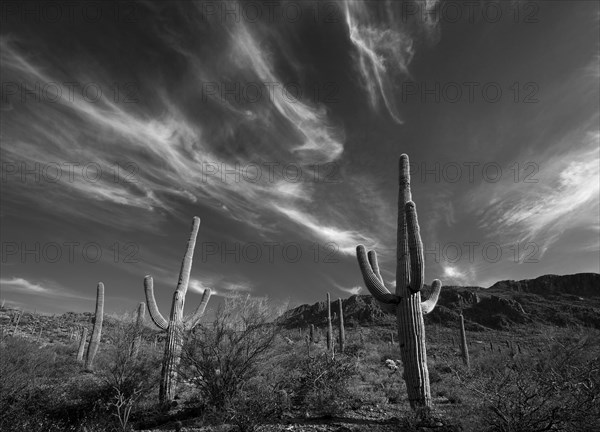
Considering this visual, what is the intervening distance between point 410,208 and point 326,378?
19.5 feet

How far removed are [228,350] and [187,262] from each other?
185 inches

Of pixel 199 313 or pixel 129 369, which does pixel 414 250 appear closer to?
pixel 199 313

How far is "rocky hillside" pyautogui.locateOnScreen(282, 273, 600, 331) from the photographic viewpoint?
5766 cm

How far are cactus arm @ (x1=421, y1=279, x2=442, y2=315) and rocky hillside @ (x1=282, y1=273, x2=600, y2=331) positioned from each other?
1531 inches

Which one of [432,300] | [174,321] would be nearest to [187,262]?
[174,321]

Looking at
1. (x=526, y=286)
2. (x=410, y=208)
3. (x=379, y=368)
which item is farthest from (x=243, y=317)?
(x=526, y=286)

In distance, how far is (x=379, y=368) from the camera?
18156mm

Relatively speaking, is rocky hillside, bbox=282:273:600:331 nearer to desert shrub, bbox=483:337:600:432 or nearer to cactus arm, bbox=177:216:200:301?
cactus arm, bbox=177:216:200:301

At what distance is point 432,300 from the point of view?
37.0ft

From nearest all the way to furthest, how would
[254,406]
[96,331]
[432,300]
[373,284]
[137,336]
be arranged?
[254,406] → [373,284] → [432,300] → [137,336] → [96,331]

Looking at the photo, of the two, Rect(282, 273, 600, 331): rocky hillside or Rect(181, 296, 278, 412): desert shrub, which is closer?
Rect(181, 296, 278, 412): desert shrub

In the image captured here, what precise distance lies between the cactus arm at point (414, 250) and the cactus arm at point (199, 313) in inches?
273

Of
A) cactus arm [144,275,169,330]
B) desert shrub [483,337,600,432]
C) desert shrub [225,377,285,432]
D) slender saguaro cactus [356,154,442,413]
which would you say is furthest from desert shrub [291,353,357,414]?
cactus arm [144,275,169,330]

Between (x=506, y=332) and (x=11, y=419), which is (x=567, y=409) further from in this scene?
(x=506, y=332)
